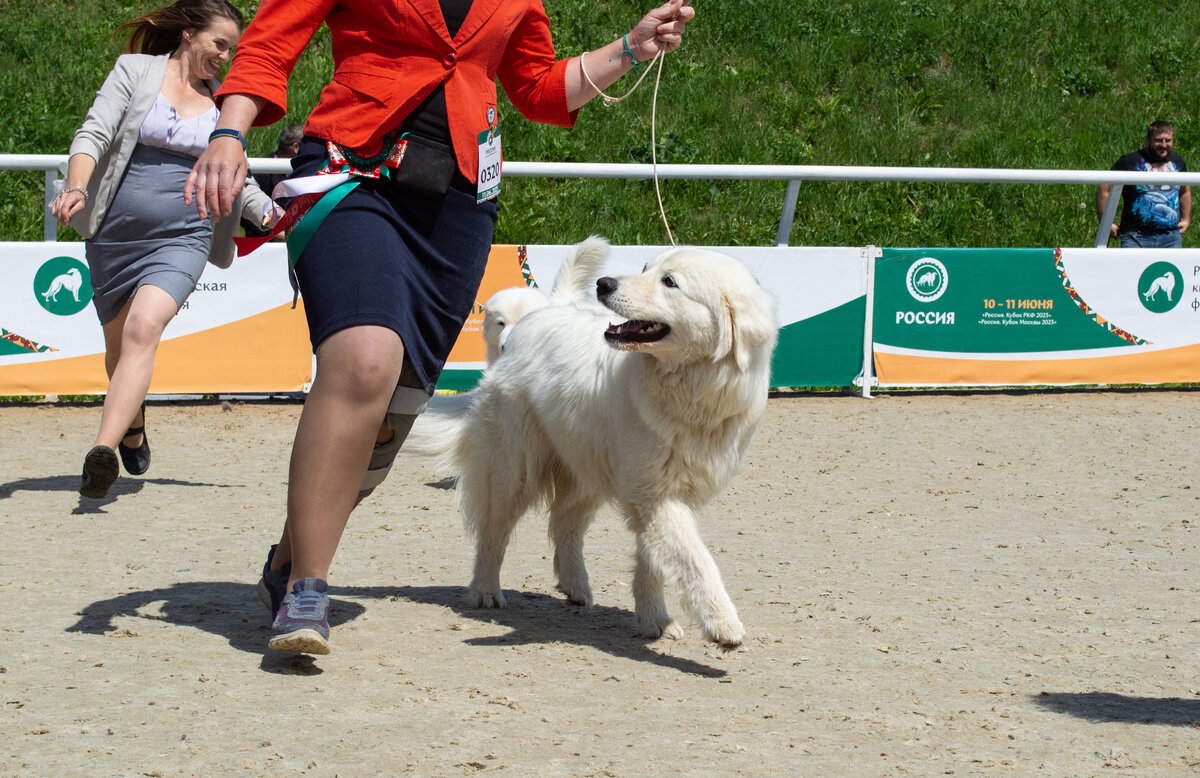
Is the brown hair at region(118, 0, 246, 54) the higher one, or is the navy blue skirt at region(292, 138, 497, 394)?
the brown hair at region(118, 0, 246, 54)

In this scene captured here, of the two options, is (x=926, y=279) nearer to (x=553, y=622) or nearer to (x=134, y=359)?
(x=553, y=622)

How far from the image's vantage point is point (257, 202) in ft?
15.1

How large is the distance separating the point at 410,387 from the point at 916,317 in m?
6.29

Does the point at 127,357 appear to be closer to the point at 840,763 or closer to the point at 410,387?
the point at 410,387

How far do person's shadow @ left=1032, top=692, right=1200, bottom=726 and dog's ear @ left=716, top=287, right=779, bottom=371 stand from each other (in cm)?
131

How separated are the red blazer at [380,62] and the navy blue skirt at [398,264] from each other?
0.40ft

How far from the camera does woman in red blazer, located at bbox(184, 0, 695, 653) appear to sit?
10.2 ft

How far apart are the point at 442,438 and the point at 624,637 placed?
1.16 m

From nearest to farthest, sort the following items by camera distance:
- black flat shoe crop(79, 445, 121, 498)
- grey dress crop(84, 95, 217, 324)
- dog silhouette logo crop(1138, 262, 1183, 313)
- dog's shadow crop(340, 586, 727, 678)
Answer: dog's shadow crop(340, 586, 727, 678)
black flat shoe crop(79, 445, 121, 498)
grey dress crop(84, 95, 217, 324)
dog silhouette logo crop(1138, 262, 1183, 313)

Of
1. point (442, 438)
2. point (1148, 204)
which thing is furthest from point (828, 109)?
point (442, 438)

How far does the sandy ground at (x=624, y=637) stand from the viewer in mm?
2812

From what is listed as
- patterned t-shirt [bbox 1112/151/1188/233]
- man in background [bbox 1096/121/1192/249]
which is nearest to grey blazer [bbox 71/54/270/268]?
man in background [bbox 1096/121/1192/249]

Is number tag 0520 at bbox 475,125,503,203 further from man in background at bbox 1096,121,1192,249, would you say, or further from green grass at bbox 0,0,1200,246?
man in background at bbox 1096,121,1192,249

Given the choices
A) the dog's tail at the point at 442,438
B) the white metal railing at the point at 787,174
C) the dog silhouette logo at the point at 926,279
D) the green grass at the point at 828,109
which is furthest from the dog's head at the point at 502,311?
the green grass at the point at 828,109
